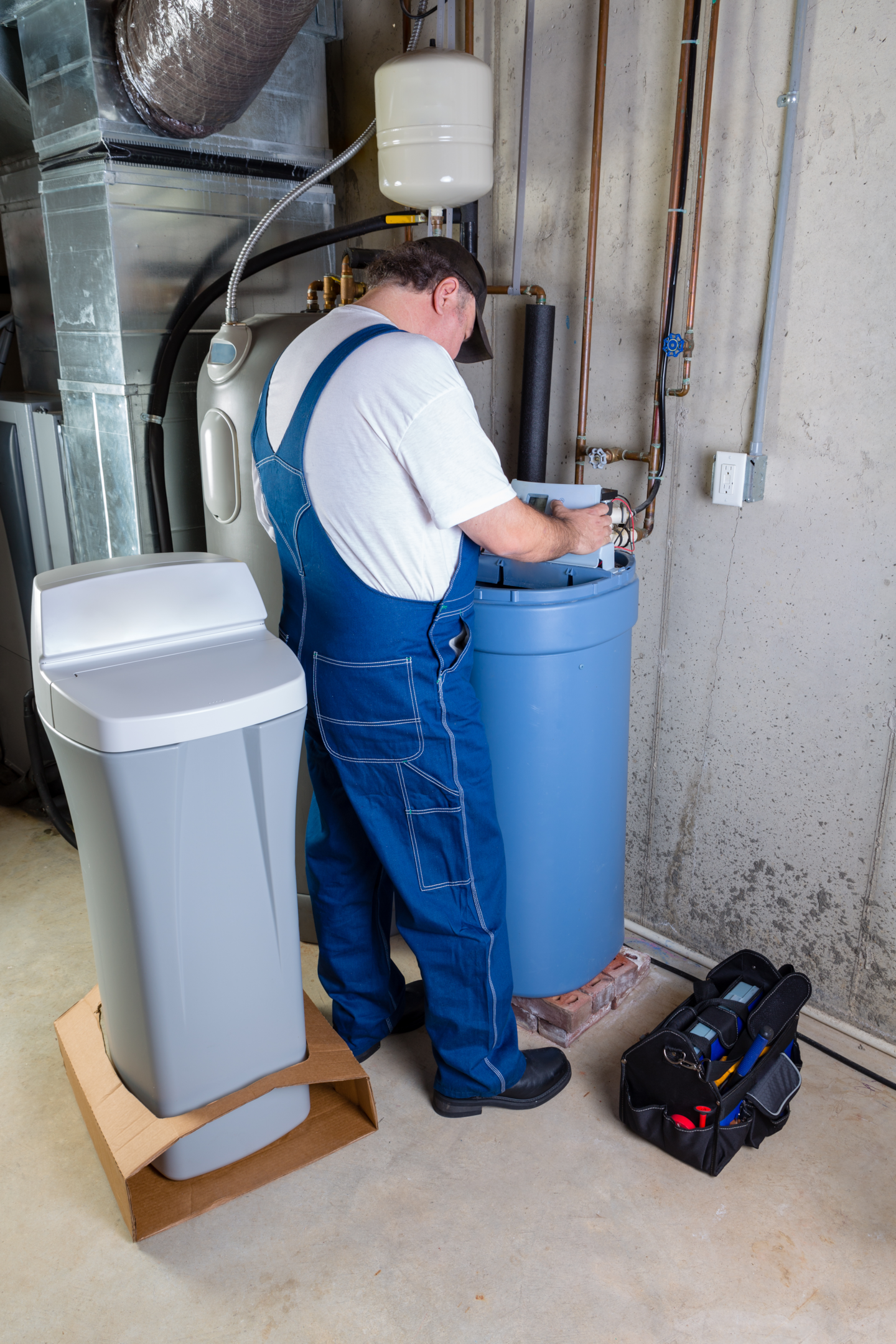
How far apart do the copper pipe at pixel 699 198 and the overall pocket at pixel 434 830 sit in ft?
3.07

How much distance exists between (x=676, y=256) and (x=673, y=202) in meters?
0.09

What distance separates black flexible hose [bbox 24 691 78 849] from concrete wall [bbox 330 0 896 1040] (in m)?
1.44

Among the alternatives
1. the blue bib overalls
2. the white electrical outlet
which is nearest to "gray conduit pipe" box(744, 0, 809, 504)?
the white electrical outlet

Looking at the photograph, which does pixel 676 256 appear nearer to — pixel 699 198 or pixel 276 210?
pixel 699 198

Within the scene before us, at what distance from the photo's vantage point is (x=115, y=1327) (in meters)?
1.32

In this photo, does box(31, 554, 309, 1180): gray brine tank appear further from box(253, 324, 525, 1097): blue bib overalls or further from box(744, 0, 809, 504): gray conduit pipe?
box(744, 0, 809, 504): gray conduit pipe

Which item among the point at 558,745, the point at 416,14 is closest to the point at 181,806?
the point at 558,745

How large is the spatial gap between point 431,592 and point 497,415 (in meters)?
0.94

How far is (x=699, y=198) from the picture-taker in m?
1.75

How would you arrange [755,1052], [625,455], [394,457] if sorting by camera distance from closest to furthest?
[394,457]
[755,1052]
[625,455]

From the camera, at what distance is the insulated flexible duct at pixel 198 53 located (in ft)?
5.83

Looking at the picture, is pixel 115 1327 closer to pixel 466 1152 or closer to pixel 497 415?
pixel 466 1152

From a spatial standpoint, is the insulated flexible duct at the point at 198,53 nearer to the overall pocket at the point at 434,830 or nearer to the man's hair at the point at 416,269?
the man's hair at the point at 416,269

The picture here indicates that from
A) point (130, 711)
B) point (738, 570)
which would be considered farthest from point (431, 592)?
point (738, 570)
